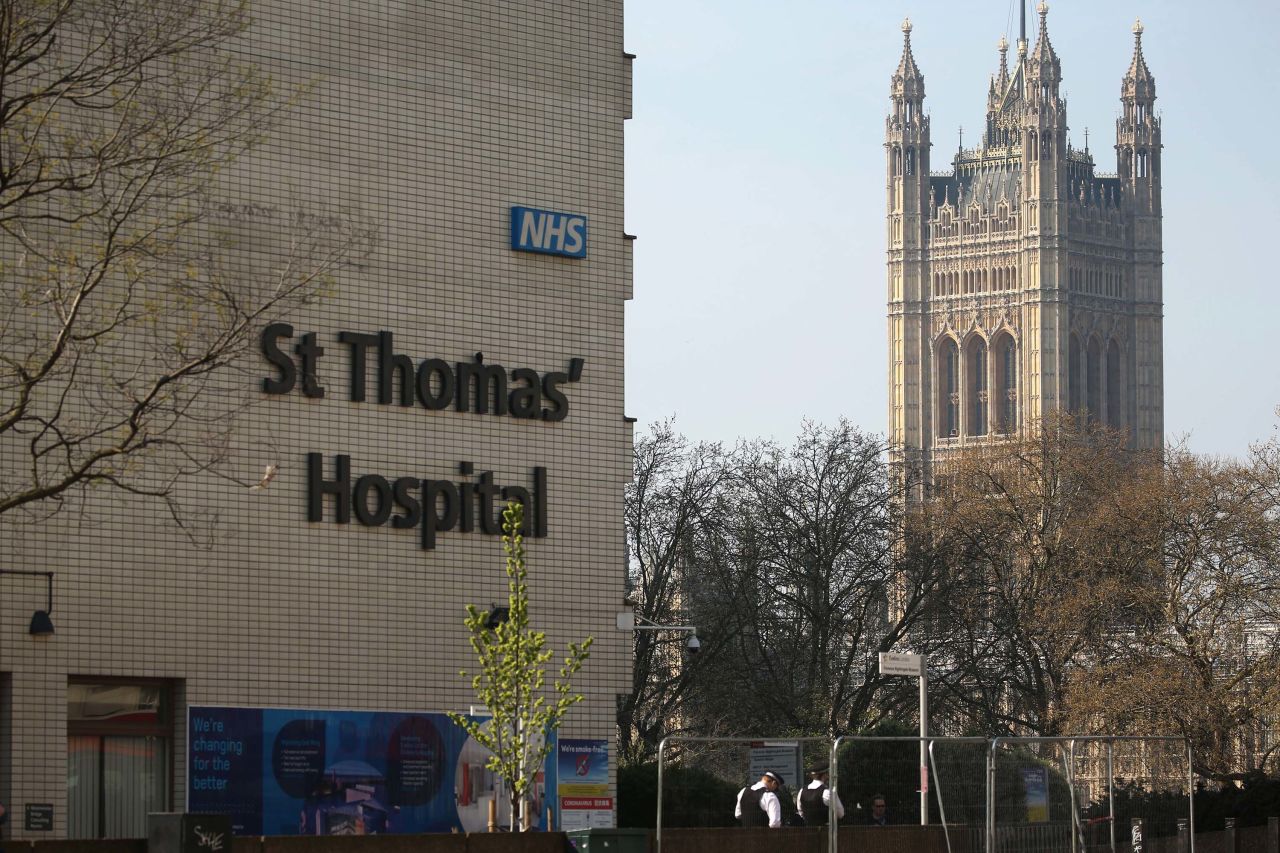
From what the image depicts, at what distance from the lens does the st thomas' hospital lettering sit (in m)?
23.8

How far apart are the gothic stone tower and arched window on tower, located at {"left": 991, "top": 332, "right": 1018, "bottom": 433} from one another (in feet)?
0.34

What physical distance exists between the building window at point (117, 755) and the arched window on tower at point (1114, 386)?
15967cm

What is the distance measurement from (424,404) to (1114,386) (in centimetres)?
16027

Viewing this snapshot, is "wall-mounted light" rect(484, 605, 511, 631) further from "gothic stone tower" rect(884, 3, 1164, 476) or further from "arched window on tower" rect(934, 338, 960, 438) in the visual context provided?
"arched window on tower" rect(934, 338, 960, 438)

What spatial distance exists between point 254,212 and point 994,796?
9.22 metres

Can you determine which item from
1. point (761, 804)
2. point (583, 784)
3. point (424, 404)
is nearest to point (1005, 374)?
point (583, 784)

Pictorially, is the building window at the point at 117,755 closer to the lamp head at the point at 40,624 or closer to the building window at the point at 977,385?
the lamp head at the point at 40,624

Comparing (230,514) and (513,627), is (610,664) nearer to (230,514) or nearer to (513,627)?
(230,514)

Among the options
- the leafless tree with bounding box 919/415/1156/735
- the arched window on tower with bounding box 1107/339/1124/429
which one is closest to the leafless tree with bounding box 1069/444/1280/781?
the leafless tree with bounding box 919/415/1156/735

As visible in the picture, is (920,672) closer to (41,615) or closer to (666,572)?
(41,615)

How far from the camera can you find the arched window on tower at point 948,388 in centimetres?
17688

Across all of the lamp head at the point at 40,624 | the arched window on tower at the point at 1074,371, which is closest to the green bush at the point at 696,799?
the lamp head at the point at 40,624

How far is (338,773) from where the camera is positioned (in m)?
23.5

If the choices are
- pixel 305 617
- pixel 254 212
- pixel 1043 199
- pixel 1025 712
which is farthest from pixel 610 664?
pixel 1043 199
